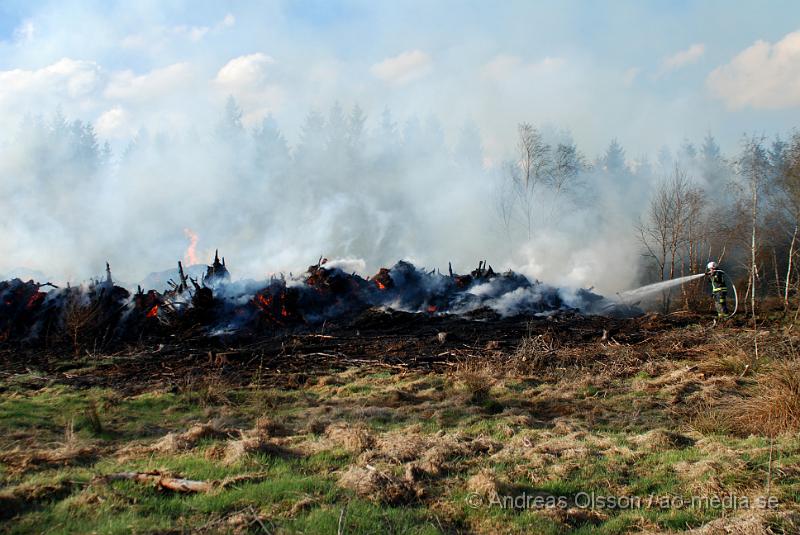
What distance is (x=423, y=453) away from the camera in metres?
5.96

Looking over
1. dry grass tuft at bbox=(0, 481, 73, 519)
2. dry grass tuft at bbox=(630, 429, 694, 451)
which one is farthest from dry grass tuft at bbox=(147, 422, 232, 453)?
dry grass tuft at bbox=(630, 429, 694, 451)

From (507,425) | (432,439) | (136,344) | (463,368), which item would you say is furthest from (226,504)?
(136,344)

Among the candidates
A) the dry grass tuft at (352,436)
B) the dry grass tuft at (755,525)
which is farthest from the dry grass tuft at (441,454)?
the dry grass tuft at (755,525)

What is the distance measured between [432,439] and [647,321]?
557 inches

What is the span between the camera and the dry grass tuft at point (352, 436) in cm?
630

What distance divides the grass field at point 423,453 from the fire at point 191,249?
2865cm

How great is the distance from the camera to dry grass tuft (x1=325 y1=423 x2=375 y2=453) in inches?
248

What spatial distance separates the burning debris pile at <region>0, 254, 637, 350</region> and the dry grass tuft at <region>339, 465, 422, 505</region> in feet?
42.4

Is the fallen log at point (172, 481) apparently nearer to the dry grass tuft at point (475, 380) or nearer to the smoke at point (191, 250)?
A: the dry grass tuft at point (475, 380)

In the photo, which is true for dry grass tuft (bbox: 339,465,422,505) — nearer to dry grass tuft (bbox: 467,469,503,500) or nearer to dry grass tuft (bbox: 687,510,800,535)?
dry grass tuft (bbox: 467,469,503,500)

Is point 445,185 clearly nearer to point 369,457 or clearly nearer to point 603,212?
point 603,212

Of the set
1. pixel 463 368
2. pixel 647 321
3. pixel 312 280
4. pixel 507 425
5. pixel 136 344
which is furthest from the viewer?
pixel 312 280

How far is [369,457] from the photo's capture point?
589 cm

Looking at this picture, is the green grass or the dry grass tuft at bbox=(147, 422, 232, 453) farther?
the dry grass tuft at bbox=(147, 422, 232, 453)
